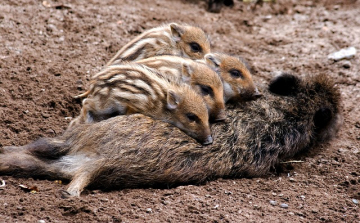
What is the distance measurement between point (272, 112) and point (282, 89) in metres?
0.45

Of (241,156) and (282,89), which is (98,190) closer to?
(241,156)

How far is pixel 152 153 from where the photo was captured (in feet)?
14.4

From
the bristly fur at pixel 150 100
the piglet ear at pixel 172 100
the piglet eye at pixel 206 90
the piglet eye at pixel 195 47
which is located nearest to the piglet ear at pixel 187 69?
the piglet eye at pixel 206 90

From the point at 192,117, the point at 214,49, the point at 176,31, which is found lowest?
the point at 192,117

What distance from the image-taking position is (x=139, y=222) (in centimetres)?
375

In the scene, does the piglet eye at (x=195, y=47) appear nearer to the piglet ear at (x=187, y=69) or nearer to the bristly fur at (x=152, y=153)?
the piglet ear at (x=187, y=69)

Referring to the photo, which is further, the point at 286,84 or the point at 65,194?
the point at 286,84

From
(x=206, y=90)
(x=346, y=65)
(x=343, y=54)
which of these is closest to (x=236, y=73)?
(x=206, y=90)

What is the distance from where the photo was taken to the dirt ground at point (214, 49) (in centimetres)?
397

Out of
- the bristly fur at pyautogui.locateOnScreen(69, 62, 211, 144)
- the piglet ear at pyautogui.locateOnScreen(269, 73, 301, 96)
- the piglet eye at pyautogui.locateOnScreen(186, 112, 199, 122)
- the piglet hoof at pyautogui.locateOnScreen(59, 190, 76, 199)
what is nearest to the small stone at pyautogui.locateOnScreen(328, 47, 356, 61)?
the piglet ear at pyautogui.locateOnScreen(269, 73, 301, 96)

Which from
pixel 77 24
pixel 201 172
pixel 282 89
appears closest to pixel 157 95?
pixel 201 172

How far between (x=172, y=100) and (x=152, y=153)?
0.52 metres

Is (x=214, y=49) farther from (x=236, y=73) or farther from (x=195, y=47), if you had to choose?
(x=236, y=73)

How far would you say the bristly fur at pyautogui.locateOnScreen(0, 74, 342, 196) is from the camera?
428 centimetres
